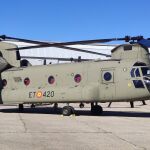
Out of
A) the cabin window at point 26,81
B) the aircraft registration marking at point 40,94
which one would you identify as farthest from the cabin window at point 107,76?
the cabin window at point 26,81

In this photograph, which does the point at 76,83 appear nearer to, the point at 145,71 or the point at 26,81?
the point at 26,81

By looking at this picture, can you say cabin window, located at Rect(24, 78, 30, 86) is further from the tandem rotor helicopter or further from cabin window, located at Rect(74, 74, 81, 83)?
cabin window, located at Rect(74, 74, 81, 83)

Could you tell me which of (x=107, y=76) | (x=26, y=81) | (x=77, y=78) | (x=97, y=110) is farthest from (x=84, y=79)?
(x=26, y=81)

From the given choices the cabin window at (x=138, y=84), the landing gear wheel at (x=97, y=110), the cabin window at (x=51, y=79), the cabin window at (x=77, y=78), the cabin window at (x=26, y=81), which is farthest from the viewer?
the cabin window at (x=26, y=81)

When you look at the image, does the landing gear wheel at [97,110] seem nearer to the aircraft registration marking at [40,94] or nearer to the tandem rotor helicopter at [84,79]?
the tandem rotor helicopter at [84,79]

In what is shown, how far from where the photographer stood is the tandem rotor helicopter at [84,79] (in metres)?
17.3

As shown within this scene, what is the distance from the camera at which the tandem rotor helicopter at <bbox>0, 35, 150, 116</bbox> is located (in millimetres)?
17341

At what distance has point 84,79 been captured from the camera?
18656 mm

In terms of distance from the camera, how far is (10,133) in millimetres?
11180

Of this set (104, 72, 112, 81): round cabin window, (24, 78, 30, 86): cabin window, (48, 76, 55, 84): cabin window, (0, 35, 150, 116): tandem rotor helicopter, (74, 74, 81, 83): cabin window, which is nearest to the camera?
(0, 35, 150, 116): tandem rotor helicopter

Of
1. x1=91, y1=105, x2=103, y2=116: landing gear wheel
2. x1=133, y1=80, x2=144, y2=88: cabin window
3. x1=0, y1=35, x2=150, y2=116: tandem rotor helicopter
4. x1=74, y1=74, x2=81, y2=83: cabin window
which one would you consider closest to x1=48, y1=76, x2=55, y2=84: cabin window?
x1=0, y1=35, x2=150, y2=116: tandem rotor helicopter

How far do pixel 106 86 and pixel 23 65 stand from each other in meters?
6.93

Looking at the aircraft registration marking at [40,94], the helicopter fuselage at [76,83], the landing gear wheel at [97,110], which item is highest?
the helicopter fuselage at [76,83]

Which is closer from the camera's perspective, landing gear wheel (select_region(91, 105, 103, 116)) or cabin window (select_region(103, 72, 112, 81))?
cabin window (select_region(103, 72, 112, 81))
